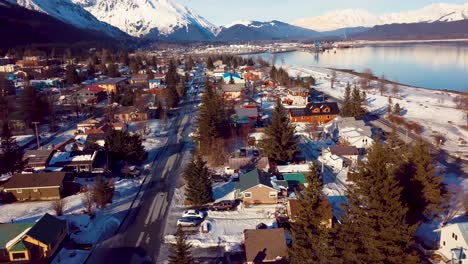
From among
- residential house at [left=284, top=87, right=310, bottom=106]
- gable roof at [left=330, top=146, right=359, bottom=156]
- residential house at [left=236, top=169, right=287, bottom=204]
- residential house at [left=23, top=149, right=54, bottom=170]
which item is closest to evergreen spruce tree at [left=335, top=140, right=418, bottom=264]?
residential house at [left=236, top=169, right=287, bottom=204]

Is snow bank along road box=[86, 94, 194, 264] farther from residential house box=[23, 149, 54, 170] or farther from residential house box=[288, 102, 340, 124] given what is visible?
residential house box=[288, 102, 340, 124]

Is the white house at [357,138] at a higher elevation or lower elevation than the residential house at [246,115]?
lower

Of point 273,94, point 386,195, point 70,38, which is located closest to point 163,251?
point 386,195

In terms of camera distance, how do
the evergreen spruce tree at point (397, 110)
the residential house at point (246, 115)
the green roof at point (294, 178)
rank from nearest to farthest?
1. the green roof at point (294, 178)
2. the residential house at point (246, 115)
3. the evergreen spruce tree at point (397, 110)

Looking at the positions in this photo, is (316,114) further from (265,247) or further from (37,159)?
(37,159)

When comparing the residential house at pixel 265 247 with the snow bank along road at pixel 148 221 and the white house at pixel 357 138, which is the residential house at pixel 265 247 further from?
the white house at pixel 357 138

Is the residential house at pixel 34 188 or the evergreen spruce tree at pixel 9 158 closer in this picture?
the residential house at pixel 34 188

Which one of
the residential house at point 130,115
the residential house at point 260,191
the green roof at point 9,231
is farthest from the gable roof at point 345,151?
the residential house at point 130,115
